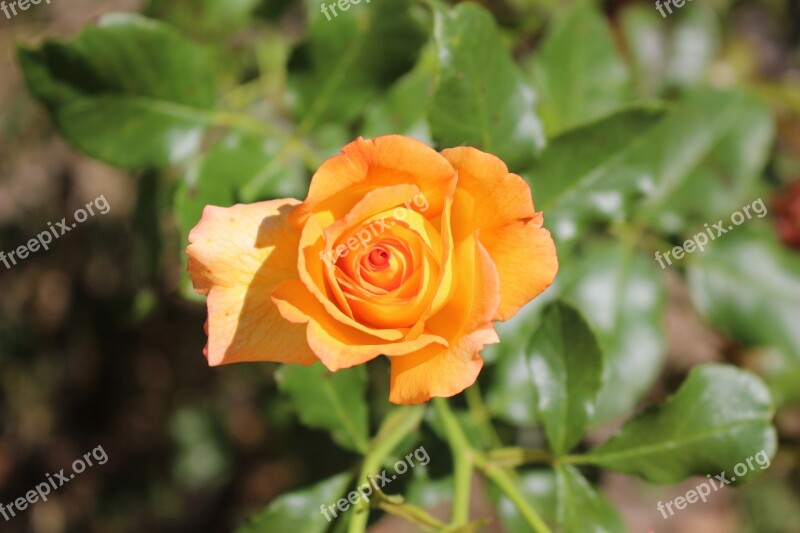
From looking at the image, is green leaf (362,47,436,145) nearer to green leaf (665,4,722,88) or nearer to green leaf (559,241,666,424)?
green leaf (559,241,666,424)

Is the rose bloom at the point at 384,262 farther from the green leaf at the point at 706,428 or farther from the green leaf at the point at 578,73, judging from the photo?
the green leaf at the point at 578,73

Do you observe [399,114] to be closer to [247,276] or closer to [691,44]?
[247,276]

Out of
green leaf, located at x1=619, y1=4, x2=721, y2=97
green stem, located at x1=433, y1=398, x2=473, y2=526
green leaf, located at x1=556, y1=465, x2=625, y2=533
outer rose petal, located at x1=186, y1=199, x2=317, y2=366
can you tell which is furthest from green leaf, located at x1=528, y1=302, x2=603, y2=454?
green leaf, located at x1=619, y1=4, x2=721, y2=97

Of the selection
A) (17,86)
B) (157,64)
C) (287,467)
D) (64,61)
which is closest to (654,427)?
(157,64)

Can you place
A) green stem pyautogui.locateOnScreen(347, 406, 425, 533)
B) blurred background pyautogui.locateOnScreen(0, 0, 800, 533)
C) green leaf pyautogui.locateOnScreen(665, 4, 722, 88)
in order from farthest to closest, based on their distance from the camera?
blurred background pyautogui.locateOnScreen(0, 0, 800, 533) → green leaf pyautogui.locateOnScreen(665, 4, 722, 88) → green stem pyautogui.locateOnScreen(347, 406, 425, 533)

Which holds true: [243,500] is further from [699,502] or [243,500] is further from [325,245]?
[325,245]

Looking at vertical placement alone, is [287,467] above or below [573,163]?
below

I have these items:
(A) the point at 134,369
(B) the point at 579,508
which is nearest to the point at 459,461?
(B) the point at 579,508
